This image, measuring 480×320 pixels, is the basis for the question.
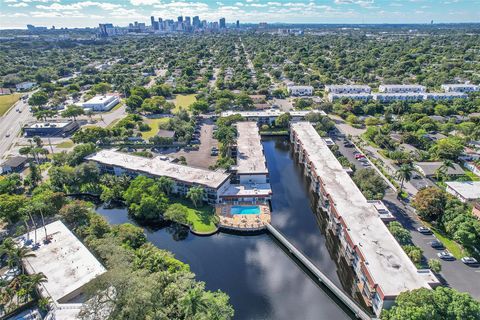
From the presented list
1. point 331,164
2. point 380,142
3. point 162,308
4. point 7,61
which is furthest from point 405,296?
point 7,61

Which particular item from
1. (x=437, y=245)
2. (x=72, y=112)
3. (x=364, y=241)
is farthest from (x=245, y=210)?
(x=72, y=112)

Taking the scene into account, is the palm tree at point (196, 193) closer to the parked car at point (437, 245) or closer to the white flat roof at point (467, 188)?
the parked car at point (437, 245)

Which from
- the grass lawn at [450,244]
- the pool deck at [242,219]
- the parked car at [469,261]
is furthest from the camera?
the pool deck at [242,219]

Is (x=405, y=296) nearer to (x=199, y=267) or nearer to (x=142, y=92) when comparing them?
(x=199, y=267)

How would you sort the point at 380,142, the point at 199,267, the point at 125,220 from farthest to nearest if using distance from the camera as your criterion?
the point at 380,142 → the point at 125,220 → the point at 199,267

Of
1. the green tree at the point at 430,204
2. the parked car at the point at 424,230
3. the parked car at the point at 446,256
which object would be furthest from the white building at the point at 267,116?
the parked car at the point at 446,256

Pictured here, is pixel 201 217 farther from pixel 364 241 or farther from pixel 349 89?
pixel 349 89

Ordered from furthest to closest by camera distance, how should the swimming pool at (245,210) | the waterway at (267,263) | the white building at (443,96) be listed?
the white building at (443,96)
the swimming pool at (245,210)
the waterway at (267,263)

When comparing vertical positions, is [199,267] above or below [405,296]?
below
